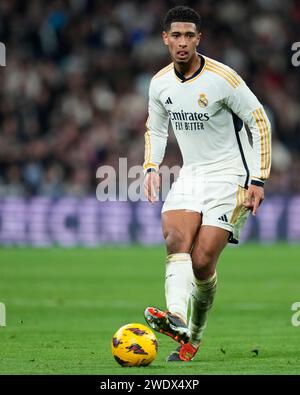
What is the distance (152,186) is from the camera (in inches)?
321

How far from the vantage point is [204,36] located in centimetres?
2402

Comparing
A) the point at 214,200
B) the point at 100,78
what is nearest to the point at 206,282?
the point at 214,200

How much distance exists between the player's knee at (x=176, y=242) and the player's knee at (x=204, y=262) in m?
0.18

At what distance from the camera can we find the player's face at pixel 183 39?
7.99m

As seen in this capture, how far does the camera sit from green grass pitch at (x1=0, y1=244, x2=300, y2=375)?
308 inches

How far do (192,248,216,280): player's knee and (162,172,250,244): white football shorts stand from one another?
0.20 m

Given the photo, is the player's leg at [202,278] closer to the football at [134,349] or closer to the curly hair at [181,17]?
the football at [134,349]

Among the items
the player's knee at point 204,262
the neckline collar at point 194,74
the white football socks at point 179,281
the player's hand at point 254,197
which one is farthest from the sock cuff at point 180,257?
the neckline collar at point 194,74

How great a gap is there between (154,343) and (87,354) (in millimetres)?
944

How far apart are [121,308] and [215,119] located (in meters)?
4.99

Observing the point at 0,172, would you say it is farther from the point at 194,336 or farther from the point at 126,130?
the point at 194,336

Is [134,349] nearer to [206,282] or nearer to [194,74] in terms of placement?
[206,282]

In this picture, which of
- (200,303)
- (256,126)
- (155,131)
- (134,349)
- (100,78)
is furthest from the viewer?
(100,78)
